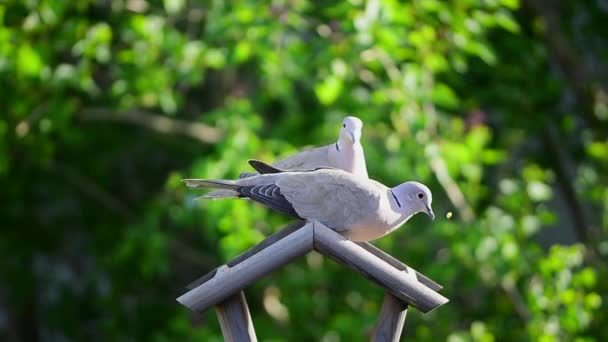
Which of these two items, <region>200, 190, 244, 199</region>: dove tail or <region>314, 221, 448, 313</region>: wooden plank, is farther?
<region>200, 190, 244, 199</region>: dove tail

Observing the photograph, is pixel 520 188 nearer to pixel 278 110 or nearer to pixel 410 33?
pixel 410 33

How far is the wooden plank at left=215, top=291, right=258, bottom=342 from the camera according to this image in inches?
94.3

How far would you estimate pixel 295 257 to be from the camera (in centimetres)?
229

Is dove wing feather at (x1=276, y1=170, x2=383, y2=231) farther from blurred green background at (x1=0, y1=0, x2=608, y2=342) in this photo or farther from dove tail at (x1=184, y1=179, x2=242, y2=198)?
blurred green background at (x1=0, y1=0, x2=608, y2=342)

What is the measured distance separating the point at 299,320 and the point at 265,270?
3.06 metres

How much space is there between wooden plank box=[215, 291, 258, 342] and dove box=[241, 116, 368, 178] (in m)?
0.29

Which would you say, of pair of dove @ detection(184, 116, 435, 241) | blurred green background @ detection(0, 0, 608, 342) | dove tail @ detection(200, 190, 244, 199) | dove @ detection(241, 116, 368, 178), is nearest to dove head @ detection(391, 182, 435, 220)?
pair of dove @ detection(184, 116, 435, 241)

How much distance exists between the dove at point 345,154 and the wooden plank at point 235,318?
29cm

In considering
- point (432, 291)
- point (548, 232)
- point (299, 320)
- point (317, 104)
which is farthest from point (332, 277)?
point (432, 291)

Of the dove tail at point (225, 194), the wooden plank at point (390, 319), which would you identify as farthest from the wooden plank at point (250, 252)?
the wooden plank at point (390, 319)

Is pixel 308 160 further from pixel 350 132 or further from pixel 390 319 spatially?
pixel 390 319

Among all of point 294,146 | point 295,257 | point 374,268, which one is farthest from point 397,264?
point 294,146

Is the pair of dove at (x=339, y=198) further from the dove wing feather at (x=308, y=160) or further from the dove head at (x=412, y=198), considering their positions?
the dove wing feather at (x=308, y=160)

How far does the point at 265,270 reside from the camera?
2297 mm
